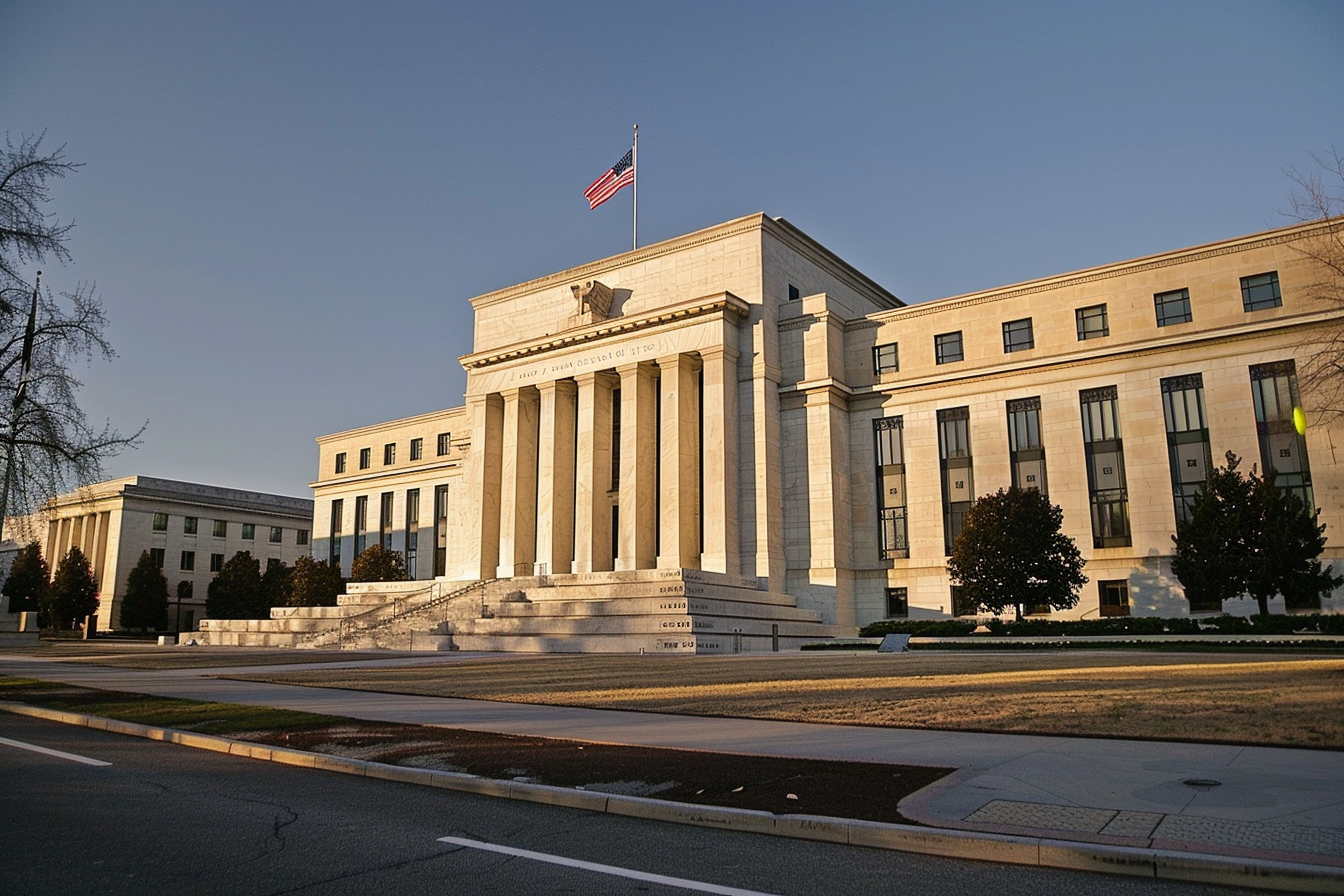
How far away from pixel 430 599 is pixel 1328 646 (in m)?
41.5

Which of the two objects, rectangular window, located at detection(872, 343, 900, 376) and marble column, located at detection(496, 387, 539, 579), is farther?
marble column, located at detection(496, 387, 539, 579)

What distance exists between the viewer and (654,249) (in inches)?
2267

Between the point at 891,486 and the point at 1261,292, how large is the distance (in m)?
20.3

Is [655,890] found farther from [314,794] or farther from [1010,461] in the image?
[1010,461]

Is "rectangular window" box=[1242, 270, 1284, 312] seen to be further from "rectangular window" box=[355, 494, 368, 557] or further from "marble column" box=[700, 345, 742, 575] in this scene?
"rectangular window" box=[355, 494, 368, 557]

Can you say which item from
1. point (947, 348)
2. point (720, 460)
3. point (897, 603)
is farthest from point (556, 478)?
point (947, 348)

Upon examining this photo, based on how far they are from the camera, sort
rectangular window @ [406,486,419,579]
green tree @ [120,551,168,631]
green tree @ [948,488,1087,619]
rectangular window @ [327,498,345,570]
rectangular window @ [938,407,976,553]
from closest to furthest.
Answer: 1. green tree @ [948,488,1087,619]
2. rectangular window @ [938,407,976,553]
3. rectangular window @ [406,486,419,579]
4. rectangular window @ [327,498,345,570]
5. green tree @ [120,551,168,631]

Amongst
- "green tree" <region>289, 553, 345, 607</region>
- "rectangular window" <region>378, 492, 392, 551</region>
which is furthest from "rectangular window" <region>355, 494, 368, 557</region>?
"green tree" <region>289, 553, 345, 607</region>

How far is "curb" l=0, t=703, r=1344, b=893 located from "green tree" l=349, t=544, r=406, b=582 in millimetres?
61396

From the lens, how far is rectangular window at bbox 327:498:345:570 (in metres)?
86.6

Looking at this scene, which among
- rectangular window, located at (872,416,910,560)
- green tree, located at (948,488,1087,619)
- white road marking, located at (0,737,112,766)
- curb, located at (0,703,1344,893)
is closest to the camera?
curb, located at (0,703,1344,893)

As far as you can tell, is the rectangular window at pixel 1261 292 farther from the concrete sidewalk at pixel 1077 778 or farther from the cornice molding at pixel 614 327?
the concrete sidewalk at pixel 1077 778

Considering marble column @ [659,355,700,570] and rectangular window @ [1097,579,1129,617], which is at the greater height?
marble column @ [659,355,700,570]

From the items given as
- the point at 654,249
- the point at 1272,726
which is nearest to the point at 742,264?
the point at 654,249
